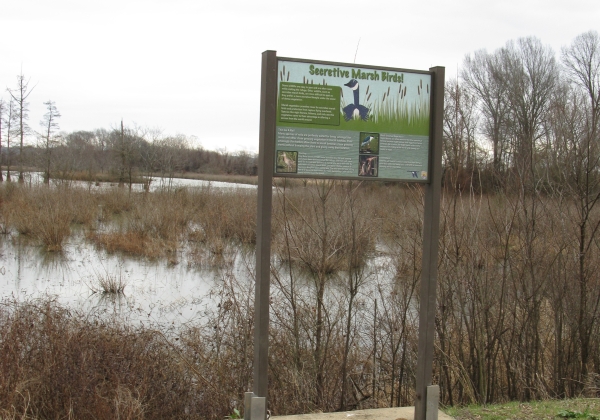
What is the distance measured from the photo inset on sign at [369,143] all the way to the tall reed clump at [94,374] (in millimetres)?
3980

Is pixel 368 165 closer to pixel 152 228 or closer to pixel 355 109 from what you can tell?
pixel 355 109

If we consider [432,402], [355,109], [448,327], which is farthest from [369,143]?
[448,327]

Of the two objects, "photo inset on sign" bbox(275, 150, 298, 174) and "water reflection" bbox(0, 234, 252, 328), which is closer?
"photo inset on sign" bbox(275, 150, 298, 174)

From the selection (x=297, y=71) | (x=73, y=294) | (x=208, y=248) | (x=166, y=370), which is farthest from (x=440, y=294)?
(x=208, y=248)

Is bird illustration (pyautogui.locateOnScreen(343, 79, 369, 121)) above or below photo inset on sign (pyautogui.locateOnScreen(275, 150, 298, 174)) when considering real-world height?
above

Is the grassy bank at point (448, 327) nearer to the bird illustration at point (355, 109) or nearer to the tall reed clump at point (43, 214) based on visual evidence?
the bird illustration at point (355, 109)

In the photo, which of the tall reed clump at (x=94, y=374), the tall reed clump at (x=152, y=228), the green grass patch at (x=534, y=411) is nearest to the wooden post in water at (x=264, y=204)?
the green grass patch at (x=534, y=411)

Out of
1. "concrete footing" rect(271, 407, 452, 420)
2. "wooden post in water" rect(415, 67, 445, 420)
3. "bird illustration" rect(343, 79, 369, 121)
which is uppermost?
"bird illustration" rect(343, 79, 369, 121)

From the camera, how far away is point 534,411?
5410 mm

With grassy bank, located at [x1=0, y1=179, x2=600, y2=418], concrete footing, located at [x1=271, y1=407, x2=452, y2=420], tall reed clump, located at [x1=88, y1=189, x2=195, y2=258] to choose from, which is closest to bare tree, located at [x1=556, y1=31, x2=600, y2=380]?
grassy bank, located at [x1=0, y1=179, x2=600, y2=418]

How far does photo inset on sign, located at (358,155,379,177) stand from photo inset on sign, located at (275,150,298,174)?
0.48 metres

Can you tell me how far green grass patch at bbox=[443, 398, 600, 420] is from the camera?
5.15m

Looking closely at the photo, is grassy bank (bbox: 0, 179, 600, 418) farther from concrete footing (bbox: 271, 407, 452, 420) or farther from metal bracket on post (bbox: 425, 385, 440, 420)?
metal bracket on post (bbox: 425, 385, 440, 420)

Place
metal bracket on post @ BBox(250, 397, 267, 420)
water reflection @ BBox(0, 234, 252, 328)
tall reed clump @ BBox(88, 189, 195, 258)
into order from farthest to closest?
tall reed clump @ BBox(88, 189, 195, 258)
water reflection @ BBox(0, 234, 252, 328)
metal bracket on post @ BBox(250, 397, 267, 420)
